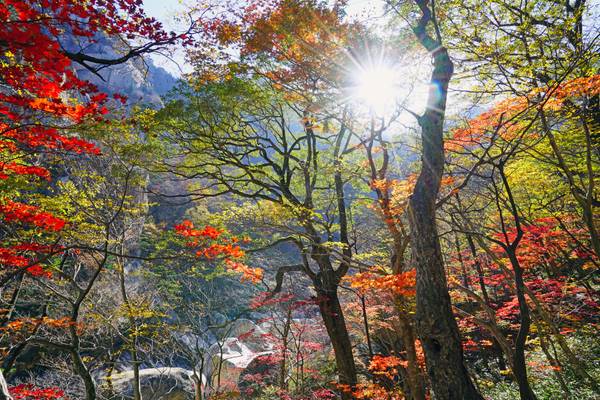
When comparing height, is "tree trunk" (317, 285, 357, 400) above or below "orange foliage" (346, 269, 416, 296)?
below

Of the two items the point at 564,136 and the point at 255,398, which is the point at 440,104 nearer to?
the point at 564,136

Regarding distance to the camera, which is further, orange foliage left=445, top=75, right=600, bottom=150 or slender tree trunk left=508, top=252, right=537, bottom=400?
orange foliage left=445, top=75, right=600, bottom=150

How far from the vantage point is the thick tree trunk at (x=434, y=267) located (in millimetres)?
3389

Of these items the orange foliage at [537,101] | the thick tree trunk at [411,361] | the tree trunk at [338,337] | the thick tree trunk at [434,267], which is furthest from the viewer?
the tree trunk at [338,337]

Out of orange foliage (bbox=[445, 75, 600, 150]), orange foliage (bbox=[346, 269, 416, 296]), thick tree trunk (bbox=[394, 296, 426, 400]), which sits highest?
orange foliage (bbox=[445, 75, 600, 150])

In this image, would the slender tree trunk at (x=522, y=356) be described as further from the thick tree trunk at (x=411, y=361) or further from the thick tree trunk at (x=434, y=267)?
the thick tree trunk at (x=411, y=361)

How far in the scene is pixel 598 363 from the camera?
941 centimetres

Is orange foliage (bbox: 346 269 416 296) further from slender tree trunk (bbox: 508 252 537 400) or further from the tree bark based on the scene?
slender tree trunk (bbox: 508 252 537 400)

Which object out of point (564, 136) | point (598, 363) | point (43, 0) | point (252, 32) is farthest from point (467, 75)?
point (598, 363)

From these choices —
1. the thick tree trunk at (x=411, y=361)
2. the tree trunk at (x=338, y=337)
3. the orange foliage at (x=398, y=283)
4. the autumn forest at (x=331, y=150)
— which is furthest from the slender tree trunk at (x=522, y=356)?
the tree trunk at (x=338, y=337)

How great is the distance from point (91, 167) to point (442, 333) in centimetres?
1006

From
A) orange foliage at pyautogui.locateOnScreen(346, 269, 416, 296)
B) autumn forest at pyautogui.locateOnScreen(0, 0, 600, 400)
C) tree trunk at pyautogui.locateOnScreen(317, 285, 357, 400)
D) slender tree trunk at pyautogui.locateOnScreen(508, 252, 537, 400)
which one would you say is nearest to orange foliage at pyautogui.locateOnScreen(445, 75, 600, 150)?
autumn forest at pyautogui.locateOnScreen(0, 0, 600, 400)

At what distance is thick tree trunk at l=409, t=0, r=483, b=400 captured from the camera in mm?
3389

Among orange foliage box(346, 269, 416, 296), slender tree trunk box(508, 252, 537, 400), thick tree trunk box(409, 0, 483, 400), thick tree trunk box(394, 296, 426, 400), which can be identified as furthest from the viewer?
thick tree trunk box(394, 296, 426, 400)
